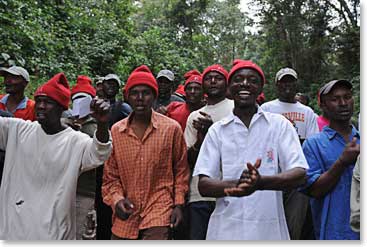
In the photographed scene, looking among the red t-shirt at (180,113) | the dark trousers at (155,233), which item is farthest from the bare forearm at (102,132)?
the red t-shirt at (180,113)

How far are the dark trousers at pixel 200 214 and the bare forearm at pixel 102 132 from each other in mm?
757

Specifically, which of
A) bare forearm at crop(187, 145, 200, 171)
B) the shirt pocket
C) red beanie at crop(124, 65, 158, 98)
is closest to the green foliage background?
the shirt pocket

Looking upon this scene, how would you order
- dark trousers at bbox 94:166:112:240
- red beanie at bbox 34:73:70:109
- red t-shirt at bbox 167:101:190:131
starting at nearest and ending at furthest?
red beanie at bbox 34:73:70:109 → dark trousers at bbox 94:166:112:240 → red t-shirt at bbox 167:101:190:131

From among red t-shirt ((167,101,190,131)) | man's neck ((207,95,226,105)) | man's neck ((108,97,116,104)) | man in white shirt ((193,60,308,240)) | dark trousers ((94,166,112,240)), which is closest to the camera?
man in white shirt ((193,60,308,240))

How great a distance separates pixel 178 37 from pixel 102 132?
1066 centimetres

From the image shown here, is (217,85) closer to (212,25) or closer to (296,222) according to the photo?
(296,222)

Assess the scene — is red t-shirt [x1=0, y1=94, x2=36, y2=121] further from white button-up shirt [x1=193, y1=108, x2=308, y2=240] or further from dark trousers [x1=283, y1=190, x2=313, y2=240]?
dark trousers [x1=283, y1=190, x2=313, y2=240]

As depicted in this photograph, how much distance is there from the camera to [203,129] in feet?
Answer: 7.95

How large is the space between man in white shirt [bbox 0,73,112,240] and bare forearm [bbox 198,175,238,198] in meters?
0.49

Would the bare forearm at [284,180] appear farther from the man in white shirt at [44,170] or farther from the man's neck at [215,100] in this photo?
the man's neck at [215,100]

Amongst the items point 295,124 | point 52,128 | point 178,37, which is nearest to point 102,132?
point 52,128

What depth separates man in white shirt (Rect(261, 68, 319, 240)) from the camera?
2.38 metres

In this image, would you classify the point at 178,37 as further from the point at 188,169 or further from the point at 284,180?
the point at 284,180

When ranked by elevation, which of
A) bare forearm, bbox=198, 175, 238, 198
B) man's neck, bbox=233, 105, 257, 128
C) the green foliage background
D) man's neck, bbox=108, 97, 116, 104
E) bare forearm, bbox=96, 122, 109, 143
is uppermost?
the green foliage background
